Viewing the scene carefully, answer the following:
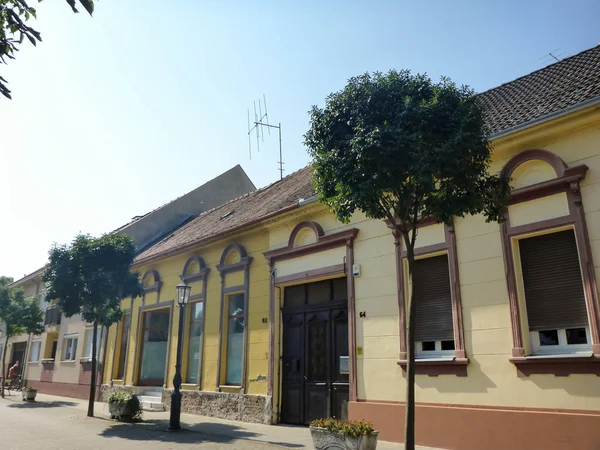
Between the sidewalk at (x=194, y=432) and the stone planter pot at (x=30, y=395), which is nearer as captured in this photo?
the sidewalk at (x=194, y=432)

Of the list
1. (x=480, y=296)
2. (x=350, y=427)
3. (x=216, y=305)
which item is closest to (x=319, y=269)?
(x=480, y=296)

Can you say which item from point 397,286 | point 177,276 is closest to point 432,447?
point 397,286

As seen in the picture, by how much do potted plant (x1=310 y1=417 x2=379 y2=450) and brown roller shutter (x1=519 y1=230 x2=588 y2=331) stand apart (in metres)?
3.15

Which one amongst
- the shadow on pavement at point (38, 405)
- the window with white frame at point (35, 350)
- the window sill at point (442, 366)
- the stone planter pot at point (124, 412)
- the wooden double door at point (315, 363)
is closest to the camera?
the window sill at point (442, 366)

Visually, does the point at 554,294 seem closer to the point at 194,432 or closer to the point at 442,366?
the point at 442,366

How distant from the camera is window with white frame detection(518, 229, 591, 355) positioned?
291 inches

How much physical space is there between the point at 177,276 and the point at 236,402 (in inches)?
207

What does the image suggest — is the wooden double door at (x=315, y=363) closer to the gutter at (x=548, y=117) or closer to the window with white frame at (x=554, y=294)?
the window with white frame at (x=554, y=294)

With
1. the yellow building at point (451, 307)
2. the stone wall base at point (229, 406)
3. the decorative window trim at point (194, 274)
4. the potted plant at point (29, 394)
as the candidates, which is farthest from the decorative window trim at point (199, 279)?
the potted plant at point (29, 394)

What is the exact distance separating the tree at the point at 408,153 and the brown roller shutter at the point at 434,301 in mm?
2742

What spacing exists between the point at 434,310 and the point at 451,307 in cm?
38

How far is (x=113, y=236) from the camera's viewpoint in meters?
14.7

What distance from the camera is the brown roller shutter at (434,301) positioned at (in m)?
8.98

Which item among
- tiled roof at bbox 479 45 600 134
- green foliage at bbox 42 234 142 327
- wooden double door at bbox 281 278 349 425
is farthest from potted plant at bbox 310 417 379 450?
green foliage at bbox 42 234 142 327
